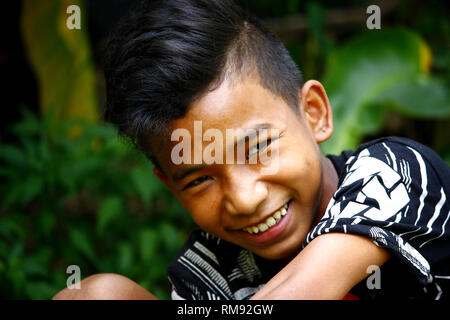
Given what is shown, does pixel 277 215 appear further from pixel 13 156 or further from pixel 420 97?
pixel 420 97

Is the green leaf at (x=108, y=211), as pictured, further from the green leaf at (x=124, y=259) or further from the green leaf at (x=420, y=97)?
the green leaf at (x=420, y=97)

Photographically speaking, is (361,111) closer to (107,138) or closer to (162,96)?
(107,138)

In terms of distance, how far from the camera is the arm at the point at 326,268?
3.54 feet

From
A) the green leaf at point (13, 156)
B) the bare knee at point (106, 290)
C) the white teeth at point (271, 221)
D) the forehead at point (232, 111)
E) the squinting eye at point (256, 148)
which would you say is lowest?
the bare knee at point (106, 290)

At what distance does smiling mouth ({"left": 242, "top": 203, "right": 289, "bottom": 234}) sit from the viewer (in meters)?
1.37

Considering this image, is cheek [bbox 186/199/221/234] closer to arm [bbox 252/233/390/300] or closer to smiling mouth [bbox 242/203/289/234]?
smiling mouth [bbox 242/203/289/234]

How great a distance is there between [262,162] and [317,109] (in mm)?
339

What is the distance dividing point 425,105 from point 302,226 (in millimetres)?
1761

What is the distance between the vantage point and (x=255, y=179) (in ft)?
4.23

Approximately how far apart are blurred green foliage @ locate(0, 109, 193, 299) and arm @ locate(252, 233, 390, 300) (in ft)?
4.03

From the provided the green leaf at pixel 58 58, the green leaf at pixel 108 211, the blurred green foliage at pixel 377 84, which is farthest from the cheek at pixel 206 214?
the green leaf at pixel 58 58

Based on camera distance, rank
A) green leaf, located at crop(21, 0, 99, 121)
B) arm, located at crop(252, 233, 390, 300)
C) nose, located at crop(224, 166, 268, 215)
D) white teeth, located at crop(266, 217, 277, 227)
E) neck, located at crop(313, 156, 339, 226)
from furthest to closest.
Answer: green leaf, located at crop(21, 0, 99, 121) < neck, located at crop(313, 156, 339, 226) < white teeth, located at crop(266, 217, 277, 227) < nose, located at crop(224, 166, 268, 215) < arm, located at crop(252, 233, 390, 300)

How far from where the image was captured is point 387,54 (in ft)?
10.4

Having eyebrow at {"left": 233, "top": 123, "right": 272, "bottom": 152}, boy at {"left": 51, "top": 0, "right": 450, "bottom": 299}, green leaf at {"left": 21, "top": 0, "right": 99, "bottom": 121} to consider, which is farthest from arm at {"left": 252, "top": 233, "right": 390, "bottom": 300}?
green leaf at {"left": 21, "top": 0, "right": 99, "bottom": 121}
